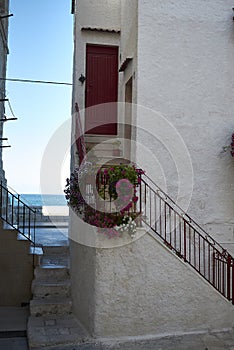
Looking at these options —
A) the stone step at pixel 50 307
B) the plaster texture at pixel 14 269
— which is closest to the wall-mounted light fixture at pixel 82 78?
the plaster texture at pixel 14 269

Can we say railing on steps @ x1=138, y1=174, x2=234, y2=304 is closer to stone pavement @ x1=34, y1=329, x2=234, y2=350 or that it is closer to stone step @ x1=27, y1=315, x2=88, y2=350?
stone pavement @ x1=34, y1=329, x2=234, y2=350

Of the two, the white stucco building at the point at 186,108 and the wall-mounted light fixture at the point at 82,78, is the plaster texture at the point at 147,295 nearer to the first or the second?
the white stucco building at the point at 186,108

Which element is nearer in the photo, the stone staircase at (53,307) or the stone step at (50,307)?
the stone staircase at (53,307)

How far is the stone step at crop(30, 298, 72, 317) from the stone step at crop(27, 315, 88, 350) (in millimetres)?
127

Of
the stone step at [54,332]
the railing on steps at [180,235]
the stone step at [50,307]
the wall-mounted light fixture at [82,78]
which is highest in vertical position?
the wall-mounted light fixture at [82,78]

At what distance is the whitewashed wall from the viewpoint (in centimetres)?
665

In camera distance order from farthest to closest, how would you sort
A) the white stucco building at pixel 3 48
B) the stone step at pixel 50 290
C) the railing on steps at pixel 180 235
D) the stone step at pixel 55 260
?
the white stucco building at pixel 3 48
the stone step at pixel 55 260
the stone step at pixel 50 290
the railing on steps at pixel 180 235

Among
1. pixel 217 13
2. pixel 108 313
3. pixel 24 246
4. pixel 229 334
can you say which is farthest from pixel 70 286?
pixel 217 13

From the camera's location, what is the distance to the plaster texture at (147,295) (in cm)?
557

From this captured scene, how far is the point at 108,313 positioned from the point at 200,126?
11.8 ft

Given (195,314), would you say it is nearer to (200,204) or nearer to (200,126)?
(200,204)

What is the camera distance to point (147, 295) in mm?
5676

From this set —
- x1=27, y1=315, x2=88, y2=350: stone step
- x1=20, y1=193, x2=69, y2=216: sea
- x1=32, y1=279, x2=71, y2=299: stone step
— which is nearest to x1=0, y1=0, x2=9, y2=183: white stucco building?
x1=20, y1=193, x2=69, y2=216: sea

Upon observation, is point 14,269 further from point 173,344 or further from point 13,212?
point 173,344
